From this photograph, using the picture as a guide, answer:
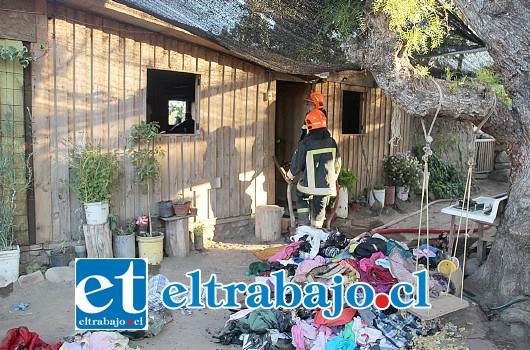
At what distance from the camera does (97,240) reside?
17.4ft

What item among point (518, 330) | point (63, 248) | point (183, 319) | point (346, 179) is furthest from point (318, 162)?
point (63, 248)

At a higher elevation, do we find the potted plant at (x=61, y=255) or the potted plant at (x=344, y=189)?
the potted plant at (x=344, y=189)

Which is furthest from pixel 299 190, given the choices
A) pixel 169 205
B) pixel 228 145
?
pixel 169 205

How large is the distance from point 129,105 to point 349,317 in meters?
3.85

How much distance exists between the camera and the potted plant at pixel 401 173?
9.51 meters

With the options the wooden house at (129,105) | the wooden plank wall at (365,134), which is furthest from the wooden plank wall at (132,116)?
the wooden plank wall at (365,134)

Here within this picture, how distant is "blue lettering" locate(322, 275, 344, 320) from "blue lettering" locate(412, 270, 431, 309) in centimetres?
64

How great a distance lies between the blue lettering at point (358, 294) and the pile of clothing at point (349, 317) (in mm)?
57

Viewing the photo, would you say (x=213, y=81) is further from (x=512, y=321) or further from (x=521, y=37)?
(x=512, y=321)

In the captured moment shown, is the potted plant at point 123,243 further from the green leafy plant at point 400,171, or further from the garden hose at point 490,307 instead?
the green leafy plant at point 400,171

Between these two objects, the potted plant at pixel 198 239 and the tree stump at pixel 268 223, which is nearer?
the potted plant at pixel 198 239

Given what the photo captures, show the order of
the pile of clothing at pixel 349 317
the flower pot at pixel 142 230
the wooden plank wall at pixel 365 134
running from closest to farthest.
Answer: the pile of clothing at pixel 349 317 < the flower pot at pixel 142 230 < the wooden plank wall at pixel 365 134

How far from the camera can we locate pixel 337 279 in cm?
423

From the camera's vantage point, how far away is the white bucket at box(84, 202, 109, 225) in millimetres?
5293
